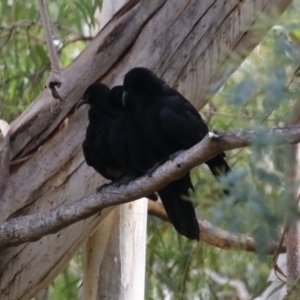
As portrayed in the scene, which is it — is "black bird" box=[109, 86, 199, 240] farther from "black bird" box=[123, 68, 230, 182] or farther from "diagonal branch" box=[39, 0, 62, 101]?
"diagonal branch" box=[39, 0, 62, 101]

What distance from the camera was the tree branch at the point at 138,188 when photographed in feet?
5.62

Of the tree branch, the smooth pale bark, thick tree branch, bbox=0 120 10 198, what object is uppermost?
the tree branch

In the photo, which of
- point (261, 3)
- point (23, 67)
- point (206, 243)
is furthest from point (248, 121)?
point (23, 67)

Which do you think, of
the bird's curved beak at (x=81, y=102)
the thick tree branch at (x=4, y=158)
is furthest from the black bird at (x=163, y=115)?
the thick tree branch at (x=4, y=158)

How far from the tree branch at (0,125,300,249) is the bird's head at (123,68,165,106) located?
23.0 inches

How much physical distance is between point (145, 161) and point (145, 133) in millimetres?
104

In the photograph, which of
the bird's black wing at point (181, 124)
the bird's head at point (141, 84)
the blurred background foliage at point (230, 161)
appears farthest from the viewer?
the bird's head at point (141, 84)

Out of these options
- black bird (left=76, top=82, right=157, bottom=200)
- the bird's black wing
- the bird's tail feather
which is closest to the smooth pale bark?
black bird (left=76, top=82, right=157, bottom=200)

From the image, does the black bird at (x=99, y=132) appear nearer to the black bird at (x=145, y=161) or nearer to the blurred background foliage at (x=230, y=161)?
the black bird at (x=145, y=161)

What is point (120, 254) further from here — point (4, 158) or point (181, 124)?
point (181, 124)

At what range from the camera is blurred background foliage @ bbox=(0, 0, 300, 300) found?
152 centimetres

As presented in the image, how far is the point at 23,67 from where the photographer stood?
17.1 ft

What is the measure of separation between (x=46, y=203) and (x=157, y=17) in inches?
37.2

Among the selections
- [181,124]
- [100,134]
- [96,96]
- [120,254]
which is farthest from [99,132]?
[120,254]
